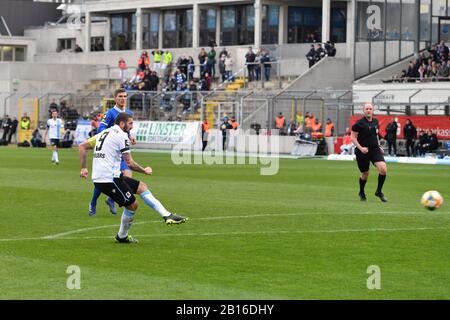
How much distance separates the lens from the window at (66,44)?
82688mm

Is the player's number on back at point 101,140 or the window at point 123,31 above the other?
the window at point 123,31

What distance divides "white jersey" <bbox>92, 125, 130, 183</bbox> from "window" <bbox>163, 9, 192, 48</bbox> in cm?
5807

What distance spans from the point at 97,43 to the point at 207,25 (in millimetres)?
11804

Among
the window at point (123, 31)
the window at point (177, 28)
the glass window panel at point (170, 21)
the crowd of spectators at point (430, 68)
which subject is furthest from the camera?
the window at point (123, 31)

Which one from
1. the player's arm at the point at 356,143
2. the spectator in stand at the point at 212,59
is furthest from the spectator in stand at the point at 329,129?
the player's arm at the point at 356,143

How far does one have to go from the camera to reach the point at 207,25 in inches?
2864

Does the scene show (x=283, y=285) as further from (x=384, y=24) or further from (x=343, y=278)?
(x=384, y=24)

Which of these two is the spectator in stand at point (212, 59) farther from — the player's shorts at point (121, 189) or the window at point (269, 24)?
the player's shorts at point (121, 189)

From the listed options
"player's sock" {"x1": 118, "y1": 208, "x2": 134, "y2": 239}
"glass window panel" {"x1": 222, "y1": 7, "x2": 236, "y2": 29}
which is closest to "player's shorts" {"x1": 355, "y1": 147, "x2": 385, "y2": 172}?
"player's sock" {"x1": 118, "y1": 208, "x2": 134, "y2": 239}

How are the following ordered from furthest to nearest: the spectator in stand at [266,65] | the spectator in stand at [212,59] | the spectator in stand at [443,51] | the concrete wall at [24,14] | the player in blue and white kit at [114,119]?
the concrete wall at [24,14] → the spectator in stand at [212,59] → the spectator in stand at [266,65] → the spectator in stand at [443,51] → the player in blue and white kit at [114,119]
